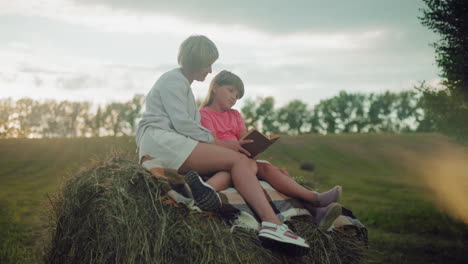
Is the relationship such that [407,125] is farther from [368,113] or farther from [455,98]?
[455,98]

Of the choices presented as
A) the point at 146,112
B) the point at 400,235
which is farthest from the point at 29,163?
→ the point at 146,112

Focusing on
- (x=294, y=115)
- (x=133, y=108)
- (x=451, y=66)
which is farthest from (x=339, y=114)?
(x=451, y=66)

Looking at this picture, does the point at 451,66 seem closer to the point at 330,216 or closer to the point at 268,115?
the point at 330,216

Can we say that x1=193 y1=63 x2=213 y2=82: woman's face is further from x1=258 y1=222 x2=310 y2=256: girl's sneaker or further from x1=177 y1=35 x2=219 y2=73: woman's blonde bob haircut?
x1=258 y1=222 x2=310 y2=256: girl's sneaker

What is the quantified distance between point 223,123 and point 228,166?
0.94 meters

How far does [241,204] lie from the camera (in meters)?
3.27

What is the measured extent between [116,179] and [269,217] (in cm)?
130

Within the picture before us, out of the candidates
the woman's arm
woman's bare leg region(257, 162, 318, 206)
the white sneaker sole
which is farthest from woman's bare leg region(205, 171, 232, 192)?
the white sneaker sole

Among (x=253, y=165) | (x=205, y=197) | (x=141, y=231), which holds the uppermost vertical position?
(x=253, y=165)

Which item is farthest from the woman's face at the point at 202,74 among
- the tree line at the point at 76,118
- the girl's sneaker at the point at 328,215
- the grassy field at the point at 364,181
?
the tree line at the point at 76,118

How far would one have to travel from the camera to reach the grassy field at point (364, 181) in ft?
23.1

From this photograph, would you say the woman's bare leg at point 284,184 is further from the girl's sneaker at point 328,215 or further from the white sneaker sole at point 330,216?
the white sneaker sole at point 330,216

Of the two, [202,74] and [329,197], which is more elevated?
[202,74]

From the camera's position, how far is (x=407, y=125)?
7600cm
